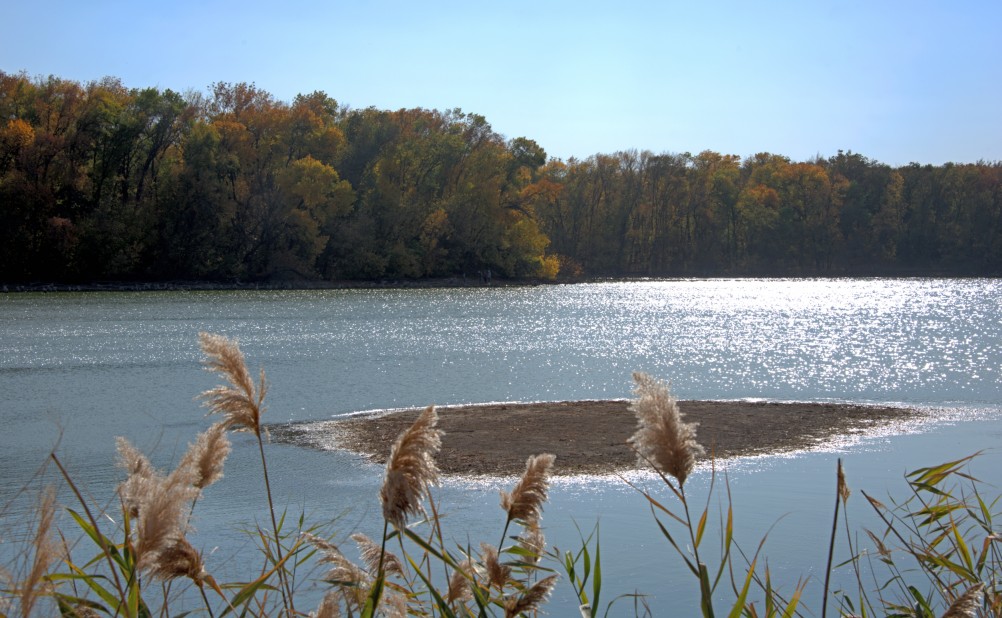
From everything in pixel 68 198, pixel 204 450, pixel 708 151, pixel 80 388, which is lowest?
pixel 80 388

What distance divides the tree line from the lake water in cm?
1683

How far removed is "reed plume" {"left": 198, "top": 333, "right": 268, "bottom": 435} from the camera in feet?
7.97

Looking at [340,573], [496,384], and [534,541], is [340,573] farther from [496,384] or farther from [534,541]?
[496,384]

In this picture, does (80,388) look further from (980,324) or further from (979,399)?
(980,324)

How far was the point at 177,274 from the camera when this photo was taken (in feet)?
244

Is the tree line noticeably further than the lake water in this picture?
Yes

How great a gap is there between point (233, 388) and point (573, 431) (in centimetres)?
1313

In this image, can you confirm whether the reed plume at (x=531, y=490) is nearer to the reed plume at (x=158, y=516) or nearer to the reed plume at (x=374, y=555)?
the reed plume at (x=374, y=555)

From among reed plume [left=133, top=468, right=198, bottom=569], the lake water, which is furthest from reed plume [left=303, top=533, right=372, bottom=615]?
the lake water

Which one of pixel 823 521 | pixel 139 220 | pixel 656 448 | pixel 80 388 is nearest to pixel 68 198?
pixel 139 220

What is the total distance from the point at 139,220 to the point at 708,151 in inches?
2924

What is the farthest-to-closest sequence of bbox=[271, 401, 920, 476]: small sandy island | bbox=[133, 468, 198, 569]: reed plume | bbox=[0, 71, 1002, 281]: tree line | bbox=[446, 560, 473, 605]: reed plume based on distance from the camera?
bbox=[0, 71, 1002, 281]: tree line < bbox=[271, 401, 920, 476]: small sandy island < bbox=[446, 560, 473, 605]: reed plume < bbox=[133, 468, 198, 569]: reed plume

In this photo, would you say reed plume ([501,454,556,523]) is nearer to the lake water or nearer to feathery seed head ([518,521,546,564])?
feathery seed head ([518,521,546,564])

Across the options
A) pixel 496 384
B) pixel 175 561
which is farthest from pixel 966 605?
pixel 496 384
